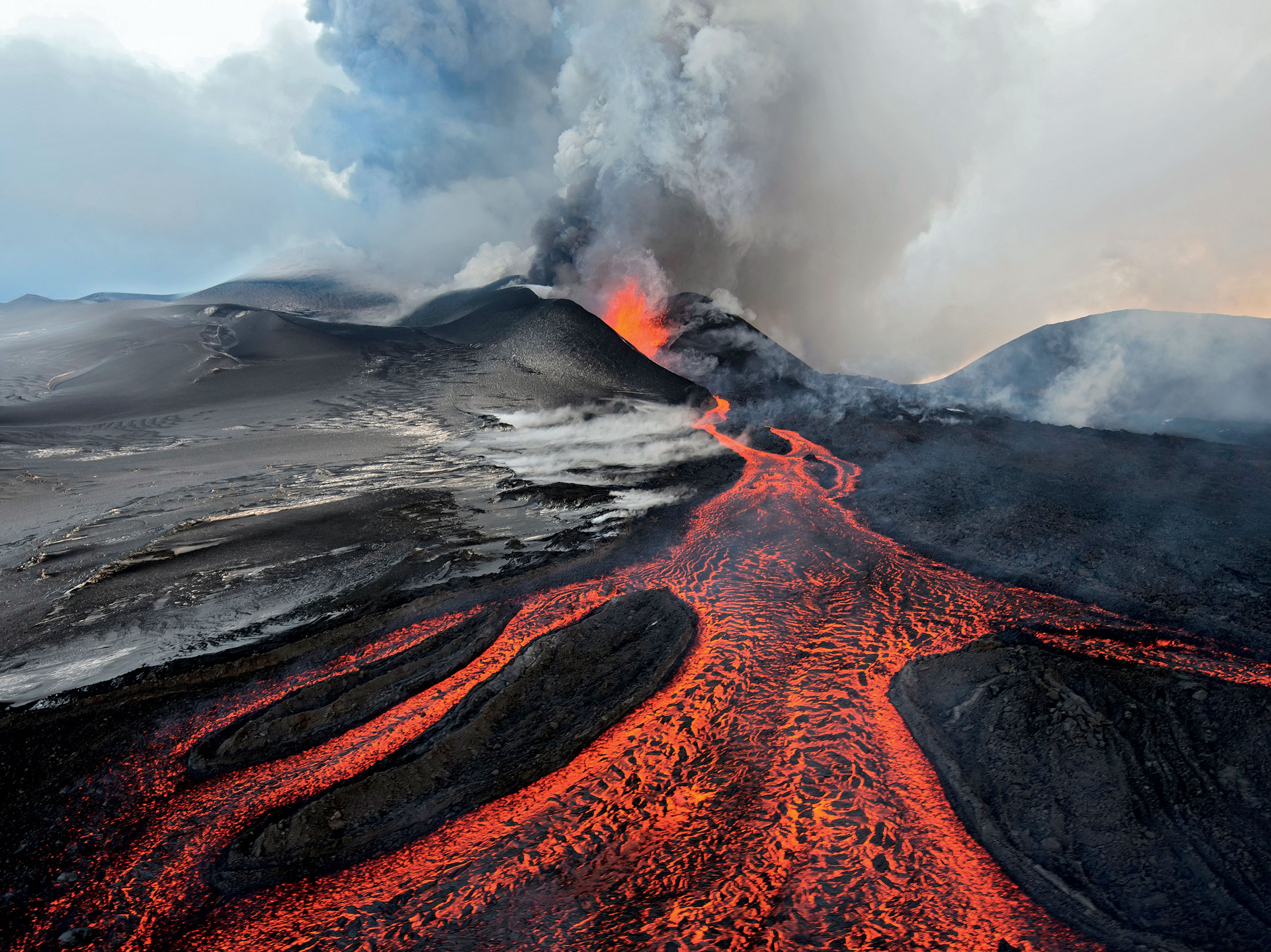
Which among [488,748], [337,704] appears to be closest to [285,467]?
[337,704]

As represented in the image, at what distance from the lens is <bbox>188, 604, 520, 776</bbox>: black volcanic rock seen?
526cm

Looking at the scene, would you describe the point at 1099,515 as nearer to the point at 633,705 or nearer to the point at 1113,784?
the point at 1113,784

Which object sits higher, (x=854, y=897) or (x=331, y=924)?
(x=854, y=897)

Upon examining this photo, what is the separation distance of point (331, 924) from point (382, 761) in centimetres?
142

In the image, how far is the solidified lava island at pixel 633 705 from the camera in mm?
3920

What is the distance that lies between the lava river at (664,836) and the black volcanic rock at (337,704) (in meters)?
0.17

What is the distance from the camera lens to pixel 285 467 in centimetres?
1247

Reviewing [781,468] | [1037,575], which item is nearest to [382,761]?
[1037,575]

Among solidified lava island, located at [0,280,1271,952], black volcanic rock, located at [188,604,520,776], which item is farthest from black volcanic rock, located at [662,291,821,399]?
black volcanic rock, located at [188,604,520,776]

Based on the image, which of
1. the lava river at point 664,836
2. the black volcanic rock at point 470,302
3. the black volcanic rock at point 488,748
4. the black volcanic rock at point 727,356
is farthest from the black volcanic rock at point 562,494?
the black volcanic rock at point 470,302

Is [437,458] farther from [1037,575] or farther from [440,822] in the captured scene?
[1037,575]

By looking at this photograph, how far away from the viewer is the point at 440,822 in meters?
4.63

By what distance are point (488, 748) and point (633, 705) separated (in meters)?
1.50

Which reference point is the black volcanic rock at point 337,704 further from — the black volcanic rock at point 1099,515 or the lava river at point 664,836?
the black volcanic rock at point 1099,515
